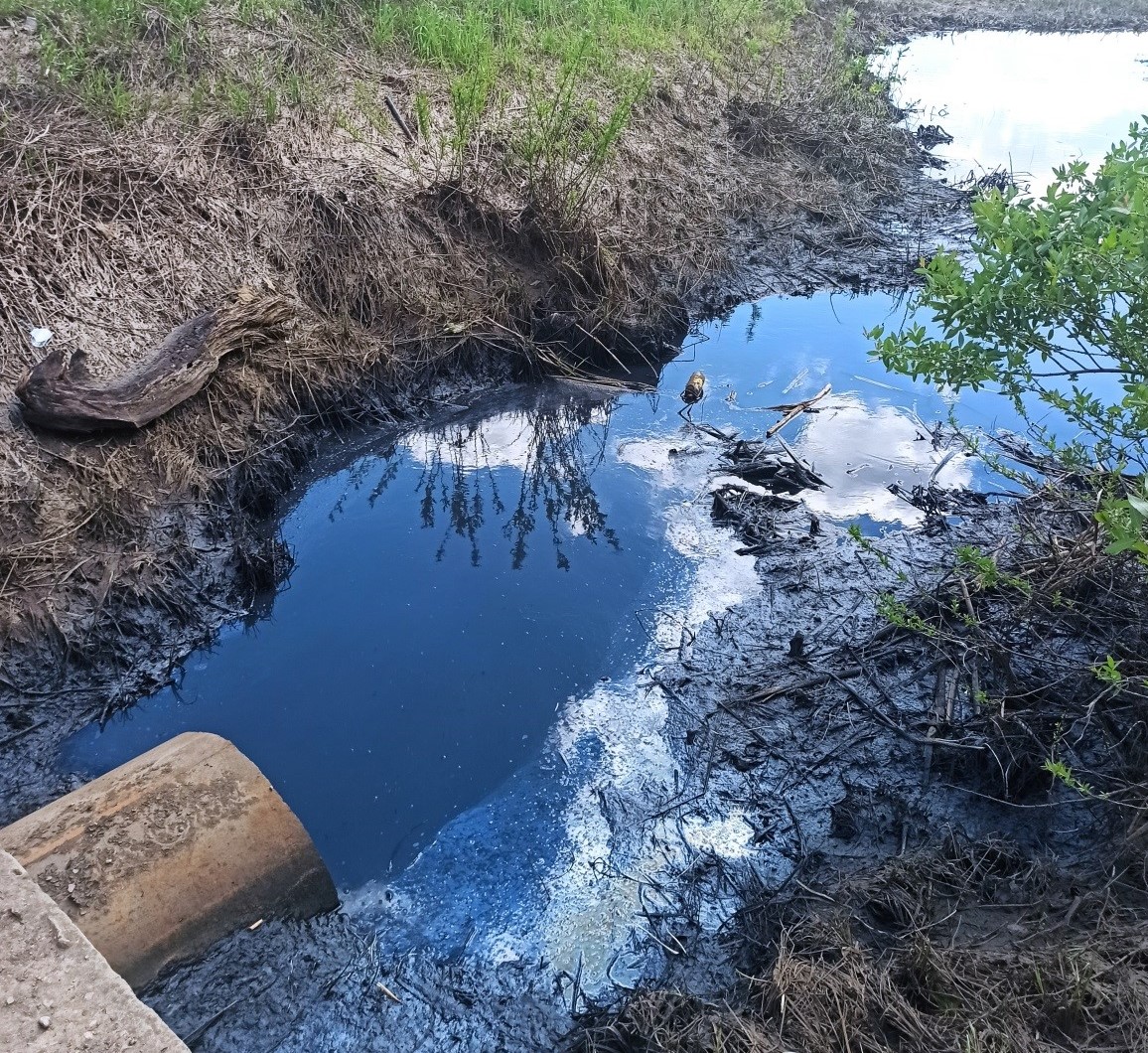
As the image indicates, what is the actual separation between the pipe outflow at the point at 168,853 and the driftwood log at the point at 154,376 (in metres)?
2.12

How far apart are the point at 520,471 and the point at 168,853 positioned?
3.09 metres

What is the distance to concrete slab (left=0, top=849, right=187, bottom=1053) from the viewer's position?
1861mm

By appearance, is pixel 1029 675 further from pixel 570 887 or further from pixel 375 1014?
pixel 375 1014

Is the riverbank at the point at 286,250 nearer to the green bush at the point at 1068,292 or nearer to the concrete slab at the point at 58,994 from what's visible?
the concrete slab at the point at 58,994

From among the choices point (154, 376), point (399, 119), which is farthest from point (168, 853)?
point (399, 119)

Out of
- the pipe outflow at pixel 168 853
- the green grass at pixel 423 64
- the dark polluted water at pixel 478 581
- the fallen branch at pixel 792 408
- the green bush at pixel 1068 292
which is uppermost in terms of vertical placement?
the green grass at pixel 423 64

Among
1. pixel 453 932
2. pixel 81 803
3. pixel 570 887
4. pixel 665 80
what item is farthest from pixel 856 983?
pixel 665 80

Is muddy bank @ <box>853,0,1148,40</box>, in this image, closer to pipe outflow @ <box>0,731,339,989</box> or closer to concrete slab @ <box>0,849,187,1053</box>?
pipe outflow @ <box>0,731,339,989</box>

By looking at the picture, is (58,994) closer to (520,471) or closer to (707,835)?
(707,835)

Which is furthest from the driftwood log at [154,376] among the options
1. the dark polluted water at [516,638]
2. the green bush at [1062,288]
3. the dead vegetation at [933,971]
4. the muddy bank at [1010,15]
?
the muddy bank at [1010,15]

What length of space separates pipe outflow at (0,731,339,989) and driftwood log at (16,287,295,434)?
212 cm

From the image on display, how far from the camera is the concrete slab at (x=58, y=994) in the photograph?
186cm

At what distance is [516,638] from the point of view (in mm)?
3998

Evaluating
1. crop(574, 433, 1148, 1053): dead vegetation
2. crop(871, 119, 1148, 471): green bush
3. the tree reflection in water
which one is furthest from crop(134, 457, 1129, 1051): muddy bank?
crop(871, 119, 1148, 471): green bush
